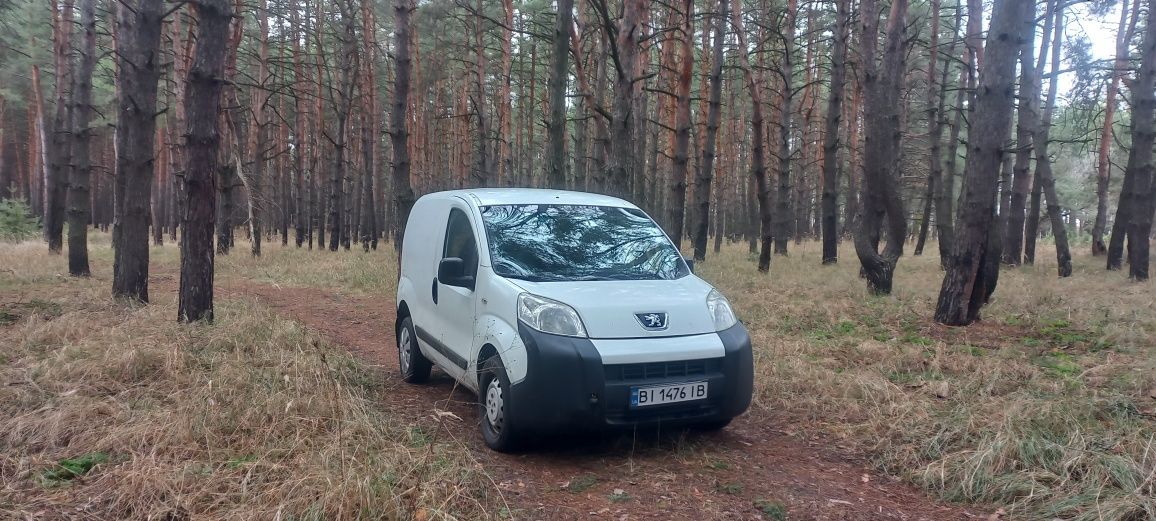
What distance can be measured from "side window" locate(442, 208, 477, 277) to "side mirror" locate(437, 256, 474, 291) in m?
0.10

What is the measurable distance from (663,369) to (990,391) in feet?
10.2

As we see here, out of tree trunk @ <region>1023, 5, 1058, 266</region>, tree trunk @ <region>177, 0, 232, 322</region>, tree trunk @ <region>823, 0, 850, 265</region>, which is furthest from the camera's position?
tree trunk @ <region>1023, 5, 1058, 266</region>

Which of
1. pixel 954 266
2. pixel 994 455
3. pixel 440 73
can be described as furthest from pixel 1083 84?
pixel 440 73

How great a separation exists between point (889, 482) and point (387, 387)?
14.8 ft

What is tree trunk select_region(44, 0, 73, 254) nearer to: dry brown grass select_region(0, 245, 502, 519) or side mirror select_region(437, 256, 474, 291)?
dry brown grass select_region(0, 245, 502, 519)

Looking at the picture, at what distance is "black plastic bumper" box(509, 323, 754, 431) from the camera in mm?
4297

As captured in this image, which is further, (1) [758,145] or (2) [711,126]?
(1) [758,145]

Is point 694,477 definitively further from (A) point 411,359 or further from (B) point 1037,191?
(B) point 1037,191

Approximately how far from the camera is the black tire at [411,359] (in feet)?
21.9

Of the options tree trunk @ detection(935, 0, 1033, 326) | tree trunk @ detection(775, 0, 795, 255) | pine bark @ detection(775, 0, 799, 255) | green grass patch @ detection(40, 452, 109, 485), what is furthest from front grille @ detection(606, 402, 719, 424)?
tree trunk @ detection(775, 0, 795, 255)

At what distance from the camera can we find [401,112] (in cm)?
1203

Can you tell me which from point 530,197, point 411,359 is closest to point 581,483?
point 530,197

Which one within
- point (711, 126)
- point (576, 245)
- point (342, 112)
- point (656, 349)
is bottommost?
point (656, 349)

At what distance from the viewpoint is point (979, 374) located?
6.10 m
